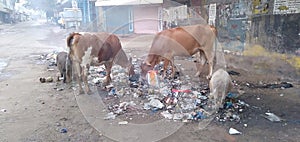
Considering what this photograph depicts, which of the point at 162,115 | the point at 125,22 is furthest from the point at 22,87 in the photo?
the point at 125,22

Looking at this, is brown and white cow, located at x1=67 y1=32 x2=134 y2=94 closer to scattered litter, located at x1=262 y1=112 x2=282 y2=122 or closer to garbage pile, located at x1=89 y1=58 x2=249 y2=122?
garbage pile, located at x1=89 y1=58 x2=249 y2=122

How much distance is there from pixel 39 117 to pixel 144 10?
1480cm


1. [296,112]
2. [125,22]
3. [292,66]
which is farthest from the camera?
[125,22]

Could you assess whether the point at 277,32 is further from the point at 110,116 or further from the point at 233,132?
the point at 110,116

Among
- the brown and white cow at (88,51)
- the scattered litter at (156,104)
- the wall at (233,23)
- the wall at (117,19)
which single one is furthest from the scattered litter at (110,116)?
the wall at (117,19)

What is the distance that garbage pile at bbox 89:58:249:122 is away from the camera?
4051mm

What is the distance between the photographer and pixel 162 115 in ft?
13.4

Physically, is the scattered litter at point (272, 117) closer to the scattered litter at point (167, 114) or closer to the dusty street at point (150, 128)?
the dusty street at point (150, 128)

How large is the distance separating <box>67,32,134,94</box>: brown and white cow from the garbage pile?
59 centimetres

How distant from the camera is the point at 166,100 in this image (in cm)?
457

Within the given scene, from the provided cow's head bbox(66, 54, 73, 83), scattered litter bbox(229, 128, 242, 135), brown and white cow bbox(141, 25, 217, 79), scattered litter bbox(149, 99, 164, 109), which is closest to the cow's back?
brown and white cow bbox(141, 25, 217, 79)

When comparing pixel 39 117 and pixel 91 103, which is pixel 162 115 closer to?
pixel 91 103

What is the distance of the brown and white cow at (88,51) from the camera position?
5.01 metres

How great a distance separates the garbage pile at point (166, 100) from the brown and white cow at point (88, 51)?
0.59 meters
